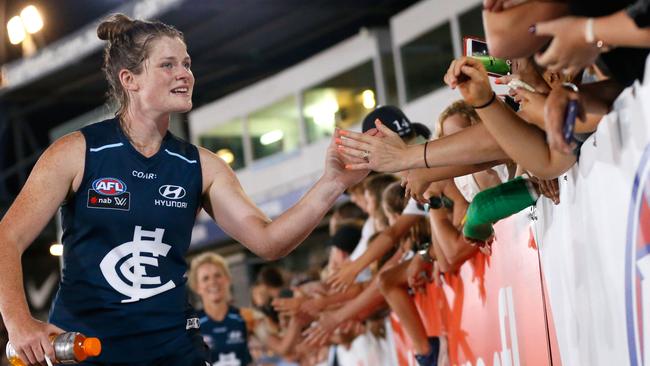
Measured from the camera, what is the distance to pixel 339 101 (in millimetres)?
22078

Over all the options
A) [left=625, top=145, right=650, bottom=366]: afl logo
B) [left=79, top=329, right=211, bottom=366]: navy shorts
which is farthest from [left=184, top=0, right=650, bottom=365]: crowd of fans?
[left=79, top=329, right=211, bottom=366]: navy shorts

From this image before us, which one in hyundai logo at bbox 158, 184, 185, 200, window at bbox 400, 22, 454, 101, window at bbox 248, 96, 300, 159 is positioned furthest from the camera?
window at bbox 248, 96, 300, 159

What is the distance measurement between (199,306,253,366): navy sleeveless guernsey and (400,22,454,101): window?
10.3 meters

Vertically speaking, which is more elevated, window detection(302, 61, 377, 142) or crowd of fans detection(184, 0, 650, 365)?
window detection(302, 61, 377, 142)

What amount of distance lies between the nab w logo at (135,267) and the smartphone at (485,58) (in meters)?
1.34

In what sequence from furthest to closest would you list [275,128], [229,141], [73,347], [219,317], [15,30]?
[229,141], [275,128], [15,30], [219,317], [73,347]

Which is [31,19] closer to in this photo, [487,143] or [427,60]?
[427,60]

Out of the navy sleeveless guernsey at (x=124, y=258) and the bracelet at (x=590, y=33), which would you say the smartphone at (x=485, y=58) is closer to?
the bracelet at (x=590, y=33)

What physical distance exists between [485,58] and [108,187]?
1.44 meters

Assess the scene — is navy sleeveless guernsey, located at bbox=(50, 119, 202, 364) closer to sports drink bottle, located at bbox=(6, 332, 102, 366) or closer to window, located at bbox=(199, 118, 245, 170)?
sports drink bottle, located at bbox=(6, 332, 102, 366)

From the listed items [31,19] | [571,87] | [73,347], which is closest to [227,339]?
[73,347]

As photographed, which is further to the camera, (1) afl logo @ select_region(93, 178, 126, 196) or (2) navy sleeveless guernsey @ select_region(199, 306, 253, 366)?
(2) navy sleeveless guernsey @ select_region(199, 306, 253, 366)

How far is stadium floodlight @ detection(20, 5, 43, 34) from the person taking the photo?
72.8 ft

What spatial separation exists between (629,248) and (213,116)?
932 inches
